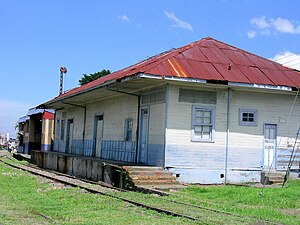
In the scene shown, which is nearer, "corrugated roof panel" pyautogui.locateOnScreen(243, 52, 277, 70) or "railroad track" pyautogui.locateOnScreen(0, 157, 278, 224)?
"railroad track" pyautogui.locateOnScreen(0, 157, 278, 224)

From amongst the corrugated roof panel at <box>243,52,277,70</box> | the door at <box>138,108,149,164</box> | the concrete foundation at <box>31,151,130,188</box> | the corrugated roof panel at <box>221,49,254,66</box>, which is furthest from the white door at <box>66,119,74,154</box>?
the corrugated roof panel at <box>243,52,277,70</box>

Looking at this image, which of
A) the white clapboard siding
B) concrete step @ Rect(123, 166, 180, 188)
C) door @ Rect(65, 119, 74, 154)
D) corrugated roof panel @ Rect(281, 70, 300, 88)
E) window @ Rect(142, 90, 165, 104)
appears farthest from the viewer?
door @ Rect(65, 119, 74, 154)

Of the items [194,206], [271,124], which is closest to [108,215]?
[194,206]

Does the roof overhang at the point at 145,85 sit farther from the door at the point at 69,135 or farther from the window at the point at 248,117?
the door at the point at 69,135

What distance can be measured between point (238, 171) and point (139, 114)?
4.72 metres

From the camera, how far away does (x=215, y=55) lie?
19.8m

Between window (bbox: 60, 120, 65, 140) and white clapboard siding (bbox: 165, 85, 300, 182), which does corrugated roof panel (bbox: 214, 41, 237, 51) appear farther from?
window (bbox: 60, 120, 65, 140)

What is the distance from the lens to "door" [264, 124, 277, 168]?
19.0 m

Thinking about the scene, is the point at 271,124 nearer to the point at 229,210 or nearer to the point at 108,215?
the point at 229,210

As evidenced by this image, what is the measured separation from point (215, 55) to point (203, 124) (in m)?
3.48

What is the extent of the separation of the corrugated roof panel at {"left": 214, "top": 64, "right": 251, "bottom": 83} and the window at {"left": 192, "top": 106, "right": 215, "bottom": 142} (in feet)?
4.49

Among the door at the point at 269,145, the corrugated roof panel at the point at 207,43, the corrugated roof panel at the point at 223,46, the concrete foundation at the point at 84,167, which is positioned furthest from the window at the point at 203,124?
the corrugated roof panel at the point at 223,46

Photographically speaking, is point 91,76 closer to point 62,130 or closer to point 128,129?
point 62,130

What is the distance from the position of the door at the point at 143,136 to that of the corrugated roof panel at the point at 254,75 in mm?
A: 4187
